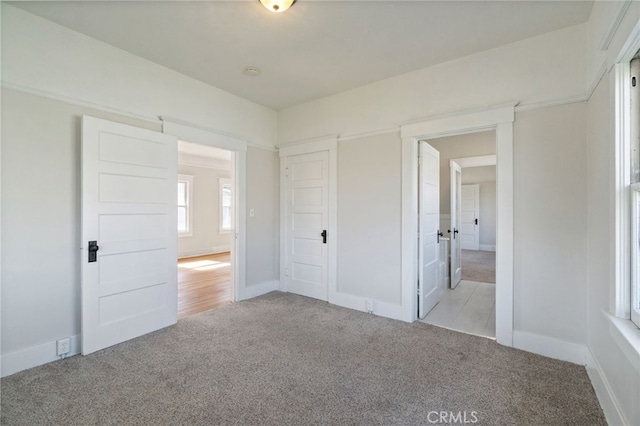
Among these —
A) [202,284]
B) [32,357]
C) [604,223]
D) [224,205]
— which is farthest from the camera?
[224,205]

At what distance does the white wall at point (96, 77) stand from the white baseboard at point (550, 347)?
4.01m

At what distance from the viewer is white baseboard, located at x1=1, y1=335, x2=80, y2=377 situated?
88.9 inches

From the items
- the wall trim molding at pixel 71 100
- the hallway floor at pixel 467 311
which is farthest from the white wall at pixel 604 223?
the wall trim molding at pixel 71 100

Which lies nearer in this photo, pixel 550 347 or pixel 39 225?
pixel 39 225

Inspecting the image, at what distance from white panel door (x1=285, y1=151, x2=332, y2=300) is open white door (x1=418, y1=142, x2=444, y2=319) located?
1.23 m

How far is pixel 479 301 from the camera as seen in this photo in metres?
4.11

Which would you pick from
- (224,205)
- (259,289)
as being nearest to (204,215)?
(224,205)

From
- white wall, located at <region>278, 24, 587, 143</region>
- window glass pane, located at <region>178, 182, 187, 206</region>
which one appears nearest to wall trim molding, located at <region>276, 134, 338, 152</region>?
white wall, located at <region>278, 24, 587, 143</region>

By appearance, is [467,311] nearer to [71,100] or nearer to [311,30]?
[311,30]

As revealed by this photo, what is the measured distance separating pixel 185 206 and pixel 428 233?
6482 mm

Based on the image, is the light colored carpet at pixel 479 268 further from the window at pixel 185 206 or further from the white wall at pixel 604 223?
the window at pixel 185 206

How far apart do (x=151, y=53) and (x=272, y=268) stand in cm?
309

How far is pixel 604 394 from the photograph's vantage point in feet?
6.11

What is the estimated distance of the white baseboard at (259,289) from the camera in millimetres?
4106
